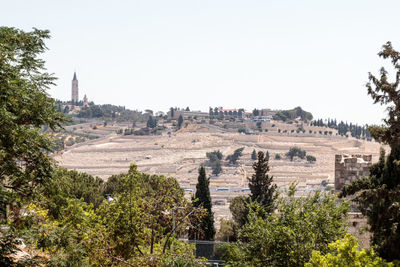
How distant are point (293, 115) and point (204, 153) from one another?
51052 mm

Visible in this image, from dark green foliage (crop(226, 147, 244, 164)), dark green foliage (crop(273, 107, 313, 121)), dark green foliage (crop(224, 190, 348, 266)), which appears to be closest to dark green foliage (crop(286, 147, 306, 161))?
dark green foliage (crop(226, 147, 244, 164))

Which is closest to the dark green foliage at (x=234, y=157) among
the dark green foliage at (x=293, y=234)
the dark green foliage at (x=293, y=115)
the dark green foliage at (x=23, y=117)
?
the dark green foliage at (x=293, y=115)

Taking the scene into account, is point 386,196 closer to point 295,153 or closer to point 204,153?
point 295,153

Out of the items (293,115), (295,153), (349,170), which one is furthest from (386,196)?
(293,115)

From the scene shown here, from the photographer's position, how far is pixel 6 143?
746 centimetres

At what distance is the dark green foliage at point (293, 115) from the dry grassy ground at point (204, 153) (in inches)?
806

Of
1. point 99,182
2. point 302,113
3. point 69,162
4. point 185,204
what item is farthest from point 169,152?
point 185,204

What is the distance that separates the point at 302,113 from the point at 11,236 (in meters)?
191

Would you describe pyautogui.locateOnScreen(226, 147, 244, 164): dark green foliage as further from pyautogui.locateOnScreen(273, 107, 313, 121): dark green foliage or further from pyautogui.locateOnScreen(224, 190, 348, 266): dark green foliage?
pyautogui.locateOnScreen(224, 190, 348, 266): dark green foliage

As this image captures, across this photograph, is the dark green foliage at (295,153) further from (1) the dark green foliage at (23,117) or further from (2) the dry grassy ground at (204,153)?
(1) the dark green foliage at (23,117)

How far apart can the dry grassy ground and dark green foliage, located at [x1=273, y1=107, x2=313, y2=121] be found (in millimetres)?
20484

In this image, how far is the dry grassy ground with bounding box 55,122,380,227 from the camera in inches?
4919

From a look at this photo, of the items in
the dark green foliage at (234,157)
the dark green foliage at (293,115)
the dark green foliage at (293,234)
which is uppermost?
the dark green foliage at (293,115)

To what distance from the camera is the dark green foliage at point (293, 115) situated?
186750mm
